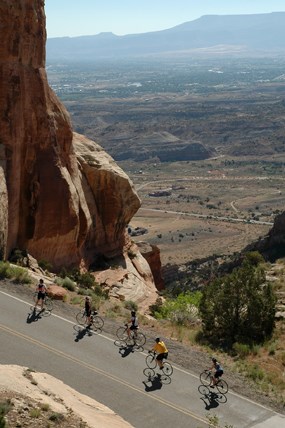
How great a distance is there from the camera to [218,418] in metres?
17.7

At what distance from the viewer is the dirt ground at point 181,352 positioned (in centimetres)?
1952

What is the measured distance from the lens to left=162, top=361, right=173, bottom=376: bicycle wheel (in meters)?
20.0

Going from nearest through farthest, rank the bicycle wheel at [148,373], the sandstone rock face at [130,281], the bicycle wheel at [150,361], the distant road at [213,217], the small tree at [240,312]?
the bicycle wheel at [148,373] → the bicycle wheel at [150,361] → the small tree at [240,312] → the sandstone rock face at [130,281] → the distant road at [213,217]

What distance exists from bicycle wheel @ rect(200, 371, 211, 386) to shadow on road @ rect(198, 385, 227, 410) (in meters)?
0.27

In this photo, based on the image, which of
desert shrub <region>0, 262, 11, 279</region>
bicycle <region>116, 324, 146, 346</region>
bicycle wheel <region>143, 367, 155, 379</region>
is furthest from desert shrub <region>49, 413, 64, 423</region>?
desert shrub <region>0, 262, 11, 279</region>

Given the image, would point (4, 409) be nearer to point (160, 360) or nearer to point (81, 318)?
point (160, 360)

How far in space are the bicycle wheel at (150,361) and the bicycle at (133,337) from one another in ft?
3.95

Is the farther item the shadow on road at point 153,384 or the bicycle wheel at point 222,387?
the bicycle wheel at point 222,387

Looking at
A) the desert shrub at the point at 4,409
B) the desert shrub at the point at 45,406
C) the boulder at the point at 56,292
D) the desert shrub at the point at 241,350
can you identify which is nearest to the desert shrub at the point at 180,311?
the desert shrub at the point at 241,350

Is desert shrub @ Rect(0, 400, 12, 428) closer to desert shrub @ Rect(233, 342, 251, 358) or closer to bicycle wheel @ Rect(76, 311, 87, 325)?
bicycle wheel @ Rect(76, 311, 87, 325)

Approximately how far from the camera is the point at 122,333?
22.6m

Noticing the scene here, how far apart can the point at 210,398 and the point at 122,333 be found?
4.81 m

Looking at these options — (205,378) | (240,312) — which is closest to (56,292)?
(240,312)

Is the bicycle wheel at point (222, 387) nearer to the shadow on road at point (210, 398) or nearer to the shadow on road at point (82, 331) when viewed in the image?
the shadow on road at point (210, 398)
